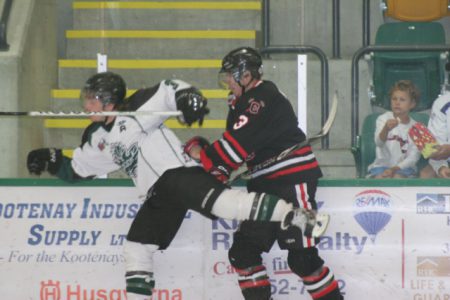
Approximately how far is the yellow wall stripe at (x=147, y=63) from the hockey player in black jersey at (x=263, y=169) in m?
1.08

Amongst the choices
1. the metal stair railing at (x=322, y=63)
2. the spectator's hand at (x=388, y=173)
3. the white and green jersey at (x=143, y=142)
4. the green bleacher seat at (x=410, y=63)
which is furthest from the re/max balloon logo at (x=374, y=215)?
the white and green jersey at (x=143, y=142)

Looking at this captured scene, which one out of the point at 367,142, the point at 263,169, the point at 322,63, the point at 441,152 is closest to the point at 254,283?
the point at 263,169

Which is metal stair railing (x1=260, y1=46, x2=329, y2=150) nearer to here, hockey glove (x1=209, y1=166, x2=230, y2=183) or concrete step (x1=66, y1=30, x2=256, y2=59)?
concrete step (x1=66, y1=30, x2=256, y2=59)

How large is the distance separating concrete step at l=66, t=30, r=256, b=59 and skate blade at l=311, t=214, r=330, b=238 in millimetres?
1657

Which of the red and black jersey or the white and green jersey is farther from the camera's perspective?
→ the white and green jersey

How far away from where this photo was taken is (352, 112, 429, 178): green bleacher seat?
232 inches

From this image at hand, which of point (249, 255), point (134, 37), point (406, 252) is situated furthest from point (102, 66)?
point (406, 252)

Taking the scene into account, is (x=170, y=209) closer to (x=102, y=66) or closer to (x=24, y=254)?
(x=24, y=254)

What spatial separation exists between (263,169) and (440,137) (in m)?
1.12

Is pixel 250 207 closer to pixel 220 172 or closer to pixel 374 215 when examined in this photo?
pixel 220 172

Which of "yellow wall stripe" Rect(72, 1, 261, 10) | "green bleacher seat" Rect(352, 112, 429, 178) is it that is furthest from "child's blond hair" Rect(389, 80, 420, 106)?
"yellow wall stripe" Rect(72, 1, 261, 10)

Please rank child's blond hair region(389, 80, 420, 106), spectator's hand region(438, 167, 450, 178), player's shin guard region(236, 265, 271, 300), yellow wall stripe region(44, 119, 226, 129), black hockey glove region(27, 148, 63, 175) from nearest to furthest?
1. player's shin guard region(236, 265, 271, 300)
2. black hockey glove region(27, 148, 63, 175)
3. spectator's hand region(438, 167, 450, 178)
4. child's blond hair region(389, 80, 420, 106)
5. yellow wall stripe region(44, 119, 226, 129)

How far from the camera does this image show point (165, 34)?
263 inches

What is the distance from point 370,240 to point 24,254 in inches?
68.1
